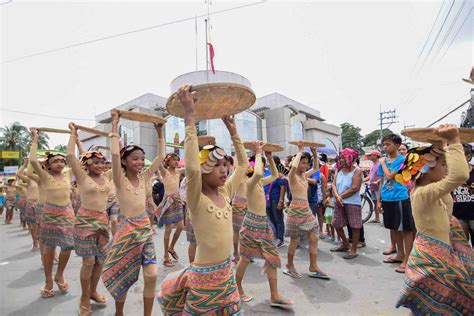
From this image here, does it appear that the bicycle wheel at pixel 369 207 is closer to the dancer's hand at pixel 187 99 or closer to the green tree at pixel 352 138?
the dancer's hand at pixel 187 99

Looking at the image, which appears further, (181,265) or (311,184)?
(311,184)

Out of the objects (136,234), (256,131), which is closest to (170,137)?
(256,131)

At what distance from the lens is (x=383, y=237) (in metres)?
6.57

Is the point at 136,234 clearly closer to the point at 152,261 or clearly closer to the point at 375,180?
the point at 152,261

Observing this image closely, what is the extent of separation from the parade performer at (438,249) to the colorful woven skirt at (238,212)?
120 inches

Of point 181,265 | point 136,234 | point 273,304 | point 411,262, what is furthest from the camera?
point 181,265

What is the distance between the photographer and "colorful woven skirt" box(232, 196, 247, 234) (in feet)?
17.1

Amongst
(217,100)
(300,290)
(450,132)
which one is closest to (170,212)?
(300,290)

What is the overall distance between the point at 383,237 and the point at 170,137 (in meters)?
25.3

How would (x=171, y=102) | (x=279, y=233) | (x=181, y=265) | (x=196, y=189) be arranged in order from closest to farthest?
(x=196, y=189) < (x=171, y=102) < (x=181, y=265) < (x=279, y=233)

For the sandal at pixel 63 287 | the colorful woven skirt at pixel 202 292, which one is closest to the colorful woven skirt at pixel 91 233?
the sandal at pixel 63 287

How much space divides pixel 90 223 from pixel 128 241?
894 millimetres

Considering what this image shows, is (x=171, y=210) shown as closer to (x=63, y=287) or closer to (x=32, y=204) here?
(x=63, y=287)

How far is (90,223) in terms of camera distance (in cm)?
348
